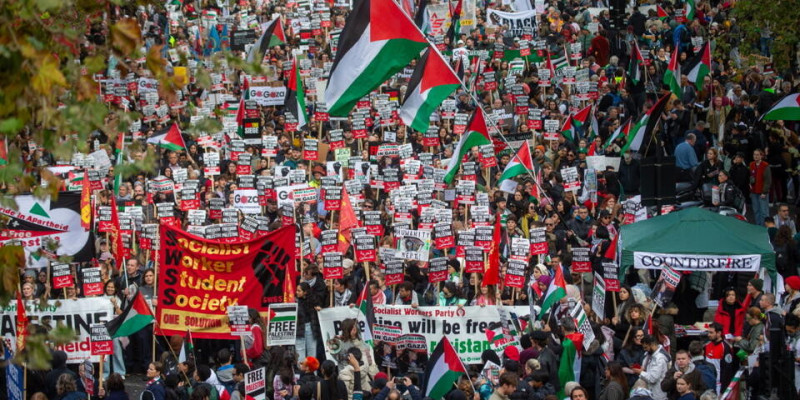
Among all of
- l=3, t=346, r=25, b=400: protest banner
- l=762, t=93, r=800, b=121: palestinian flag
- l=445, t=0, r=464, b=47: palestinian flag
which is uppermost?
l=445, t=0, r=464, b=47: palestinian flag

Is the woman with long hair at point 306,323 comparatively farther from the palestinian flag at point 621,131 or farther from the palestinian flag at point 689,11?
the palestinian flag at point 689,11

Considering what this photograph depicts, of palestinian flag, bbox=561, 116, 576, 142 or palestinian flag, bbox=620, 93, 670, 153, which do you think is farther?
palestinian flag, bbox=561, 116, 576, 142

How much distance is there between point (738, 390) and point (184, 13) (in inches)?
1128

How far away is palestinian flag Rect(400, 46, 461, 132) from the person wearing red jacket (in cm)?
440

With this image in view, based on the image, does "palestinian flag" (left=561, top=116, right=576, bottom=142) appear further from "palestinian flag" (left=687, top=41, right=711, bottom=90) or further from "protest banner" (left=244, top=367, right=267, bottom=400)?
"protest banner" (left=244, top=367, right=267, bottom=400)

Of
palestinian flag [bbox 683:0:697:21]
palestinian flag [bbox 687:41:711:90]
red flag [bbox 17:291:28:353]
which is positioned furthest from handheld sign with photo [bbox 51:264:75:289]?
palestinian flag [bbox 683:0:697:21]

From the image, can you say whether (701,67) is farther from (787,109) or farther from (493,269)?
(493,269)

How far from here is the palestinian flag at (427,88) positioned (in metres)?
17.6

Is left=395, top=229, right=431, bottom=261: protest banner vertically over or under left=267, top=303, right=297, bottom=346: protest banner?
over

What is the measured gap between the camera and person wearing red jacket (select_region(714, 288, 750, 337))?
15.9m

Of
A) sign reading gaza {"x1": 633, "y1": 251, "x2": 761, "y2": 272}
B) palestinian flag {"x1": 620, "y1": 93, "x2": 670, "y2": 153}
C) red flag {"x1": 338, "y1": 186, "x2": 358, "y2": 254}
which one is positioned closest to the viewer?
sign reading gaza {"x1": 633, "y1": 251, "x2": 761, "y2": 272}

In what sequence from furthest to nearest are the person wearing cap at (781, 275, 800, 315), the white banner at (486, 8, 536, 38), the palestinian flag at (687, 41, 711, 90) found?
the white banner at (486, 8, 536, 38) → the palestinian flag at (687, 41, 711, 90) → the person wearing cap at (781, 275, 800, 315)

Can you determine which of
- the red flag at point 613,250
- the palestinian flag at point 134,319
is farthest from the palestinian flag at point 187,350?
the red flag at point 613,250

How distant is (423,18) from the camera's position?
1373 inches
